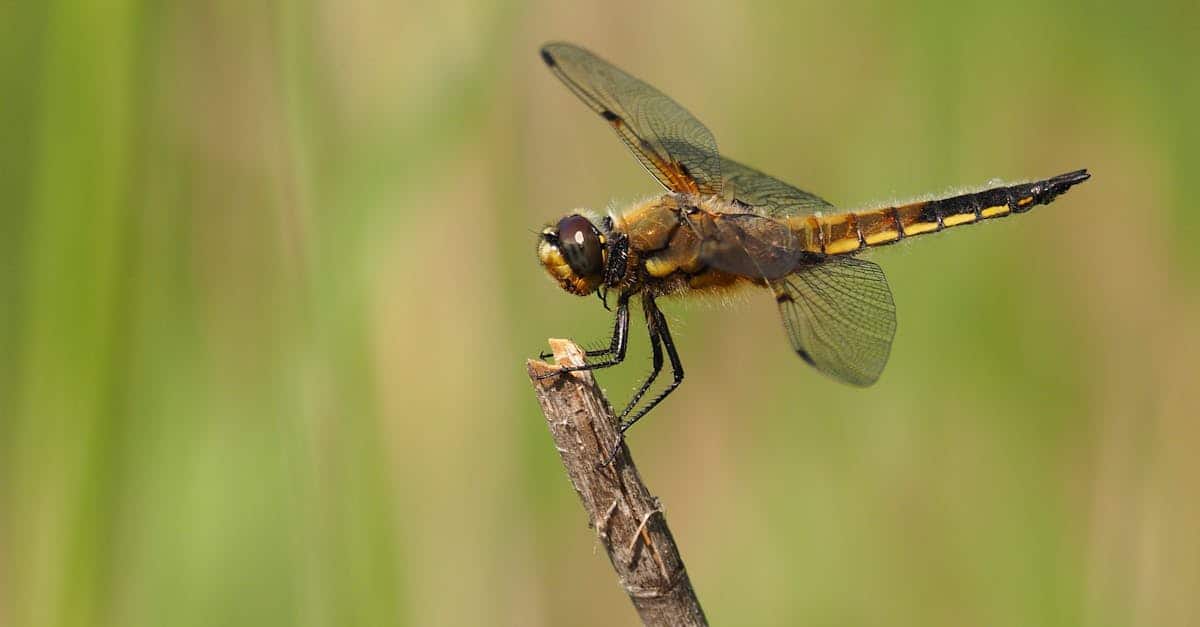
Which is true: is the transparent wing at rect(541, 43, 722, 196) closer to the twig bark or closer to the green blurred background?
the green blurred background

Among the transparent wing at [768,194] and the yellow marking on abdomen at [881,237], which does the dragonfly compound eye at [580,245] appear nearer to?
the transparent wing at [768,194]

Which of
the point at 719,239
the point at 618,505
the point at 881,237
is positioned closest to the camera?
the point at 618,505

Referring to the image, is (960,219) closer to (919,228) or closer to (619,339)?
(919,228)

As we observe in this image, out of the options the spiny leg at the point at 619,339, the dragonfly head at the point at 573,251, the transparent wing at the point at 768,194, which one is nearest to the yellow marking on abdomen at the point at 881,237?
the transparent wing at the point at 768,194

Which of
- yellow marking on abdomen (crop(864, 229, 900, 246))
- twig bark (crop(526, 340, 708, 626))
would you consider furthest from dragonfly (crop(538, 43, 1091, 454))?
twig bark (crop(526, 340, 708, 626))

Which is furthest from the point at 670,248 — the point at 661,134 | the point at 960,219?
the point at 960,219
